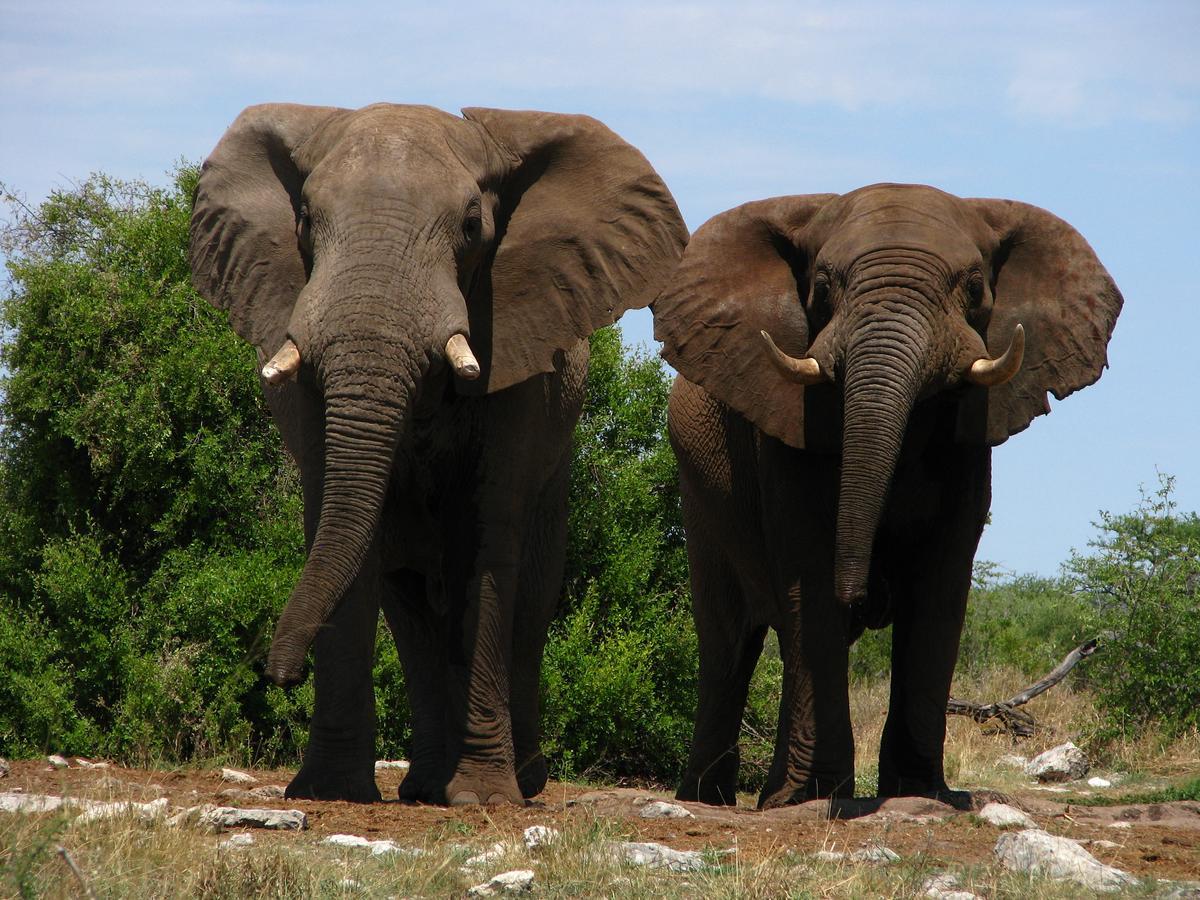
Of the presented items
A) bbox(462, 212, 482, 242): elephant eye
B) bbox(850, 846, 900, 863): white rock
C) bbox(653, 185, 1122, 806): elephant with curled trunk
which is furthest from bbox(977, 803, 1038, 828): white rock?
bbox(462, 212, 482, 242): elephant eye

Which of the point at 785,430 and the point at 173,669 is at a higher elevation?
the point at 785,430

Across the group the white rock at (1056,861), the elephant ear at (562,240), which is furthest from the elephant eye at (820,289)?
the white rock at (1056,861)

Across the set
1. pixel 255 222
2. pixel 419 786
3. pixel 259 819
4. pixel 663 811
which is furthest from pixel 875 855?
pixel 255 222

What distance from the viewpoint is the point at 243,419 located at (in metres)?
14.2

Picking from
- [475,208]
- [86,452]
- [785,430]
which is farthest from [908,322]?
[86,452]

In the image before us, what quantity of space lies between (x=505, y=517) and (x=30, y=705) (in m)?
6.15

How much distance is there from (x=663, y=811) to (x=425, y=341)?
226cm

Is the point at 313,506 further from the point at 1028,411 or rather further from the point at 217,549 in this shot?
the point at 217,549

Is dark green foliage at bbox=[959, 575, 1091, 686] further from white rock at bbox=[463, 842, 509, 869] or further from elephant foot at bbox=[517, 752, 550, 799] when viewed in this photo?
white rock at bbox=[463, 842, 509, 869]

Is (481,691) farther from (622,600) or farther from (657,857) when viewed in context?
(622,600)

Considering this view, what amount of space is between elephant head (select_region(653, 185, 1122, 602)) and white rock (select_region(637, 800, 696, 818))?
1.15 meters

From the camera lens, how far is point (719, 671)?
10.7m

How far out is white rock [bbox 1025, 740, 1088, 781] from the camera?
12461mm

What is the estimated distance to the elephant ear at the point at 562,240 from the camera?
320 inches
